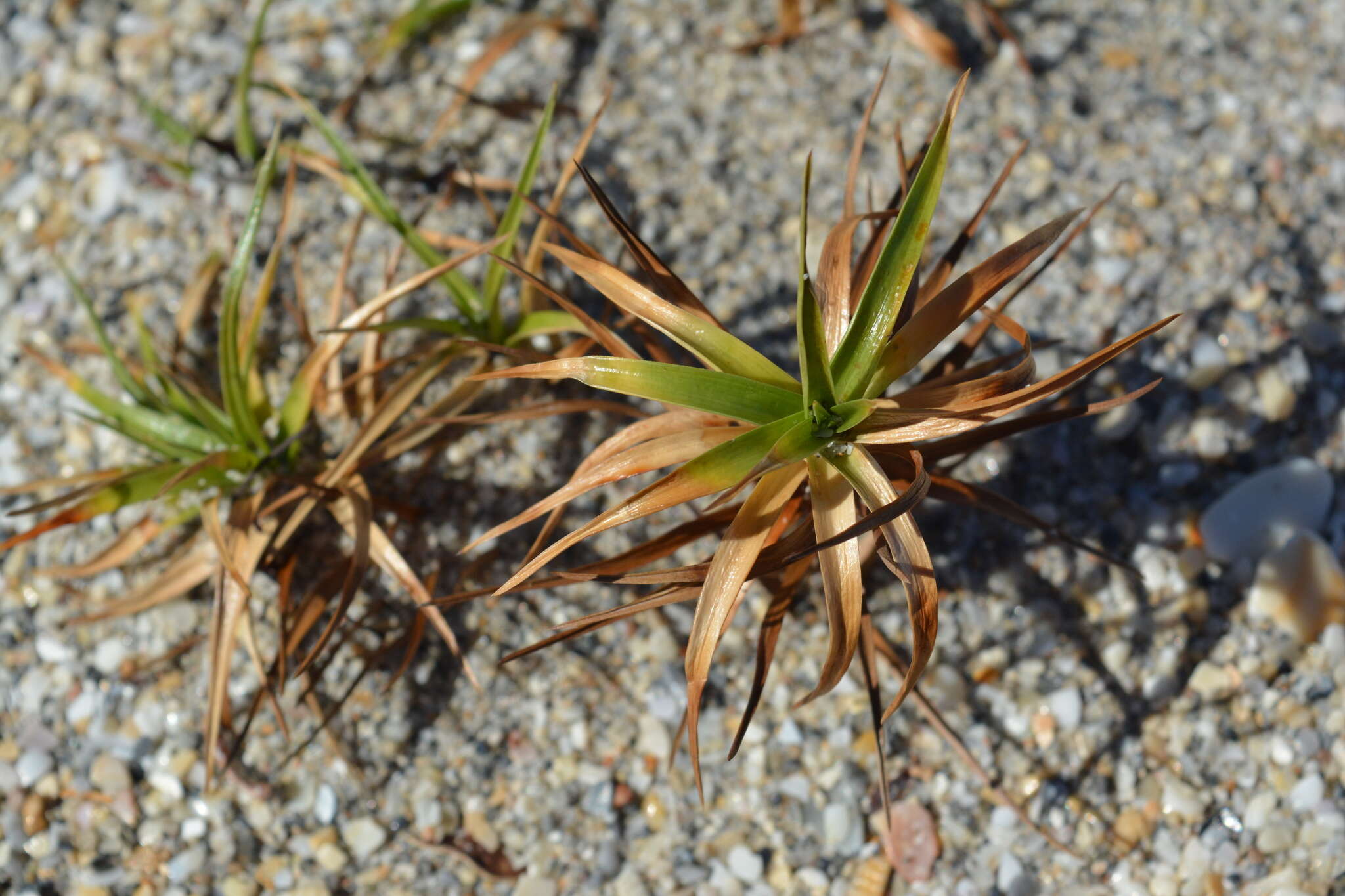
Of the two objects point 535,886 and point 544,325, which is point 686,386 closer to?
point 544,325

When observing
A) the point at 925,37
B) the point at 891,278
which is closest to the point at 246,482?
the point at 891,278

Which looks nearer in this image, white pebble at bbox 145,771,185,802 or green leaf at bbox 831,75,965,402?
green leaf at bbox 831,75,965,402

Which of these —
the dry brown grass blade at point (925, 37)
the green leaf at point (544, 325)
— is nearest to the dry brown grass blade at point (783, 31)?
the dry brown grass blade at point (925, 37)

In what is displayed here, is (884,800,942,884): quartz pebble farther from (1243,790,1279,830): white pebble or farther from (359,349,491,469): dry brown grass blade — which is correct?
(359,349,491,469): dry brown grass blade

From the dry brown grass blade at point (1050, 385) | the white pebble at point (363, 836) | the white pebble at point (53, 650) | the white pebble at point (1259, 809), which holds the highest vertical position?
the white pebble at point (53, 650)

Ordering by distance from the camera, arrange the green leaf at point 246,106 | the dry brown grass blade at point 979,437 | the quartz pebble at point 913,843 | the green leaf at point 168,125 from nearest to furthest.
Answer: the dry brown grass blade at point 979,437 → the quartz pebble at point 913,843 → the green leaf at point 246,106 → the green leaf at point 168,125

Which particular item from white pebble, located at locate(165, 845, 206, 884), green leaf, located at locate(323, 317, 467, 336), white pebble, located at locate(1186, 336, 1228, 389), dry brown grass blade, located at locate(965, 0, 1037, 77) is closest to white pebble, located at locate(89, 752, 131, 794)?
white pebble, located at locate(165, 845, 206, 884)

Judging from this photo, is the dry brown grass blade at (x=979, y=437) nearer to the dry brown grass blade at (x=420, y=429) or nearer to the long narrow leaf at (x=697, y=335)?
the long narrow leaf at (x=697, y=335)
